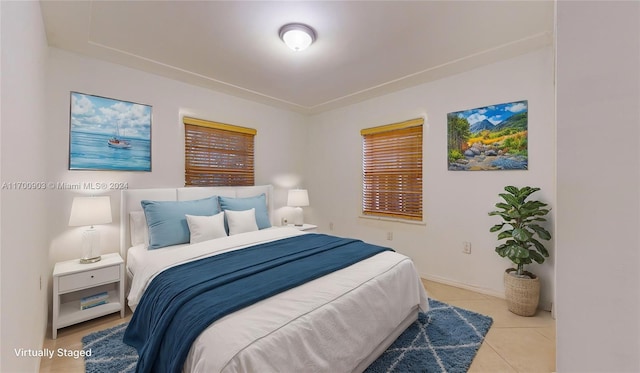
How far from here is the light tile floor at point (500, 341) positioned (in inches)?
→ 70.5

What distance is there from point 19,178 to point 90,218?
3.84 feet

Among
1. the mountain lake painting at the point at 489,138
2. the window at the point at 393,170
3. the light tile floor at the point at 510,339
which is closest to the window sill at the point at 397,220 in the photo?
the window at the point at 393,170

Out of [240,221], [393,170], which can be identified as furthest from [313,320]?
[393,170]

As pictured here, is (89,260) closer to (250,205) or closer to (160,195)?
(160,195)

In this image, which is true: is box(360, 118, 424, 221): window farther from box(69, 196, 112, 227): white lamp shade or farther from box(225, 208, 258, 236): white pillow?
box(69, 196, 112, 227): white lamp shade

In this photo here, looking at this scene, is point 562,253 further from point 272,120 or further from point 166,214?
point 272,120

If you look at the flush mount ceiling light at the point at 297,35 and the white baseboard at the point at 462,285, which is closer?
the flush mount ceiling light at the point at 297,35

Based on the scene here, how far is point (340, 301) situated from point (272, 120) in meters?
3.36

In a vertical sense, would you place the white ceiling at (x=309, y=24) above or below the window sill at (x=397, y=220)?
above

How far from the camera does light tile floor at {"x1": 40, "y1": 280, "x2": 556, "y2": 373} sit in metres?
1.79

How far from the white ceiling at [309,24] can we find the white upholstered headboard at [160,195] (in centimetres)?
134

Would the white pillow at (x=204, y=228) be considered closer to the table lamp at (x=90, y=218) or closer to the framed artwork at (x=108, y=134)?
the table lamp at (x=90, y=218)

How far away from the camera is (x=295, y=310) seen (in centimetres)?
137

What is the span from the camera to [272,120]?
4254 millimetres
